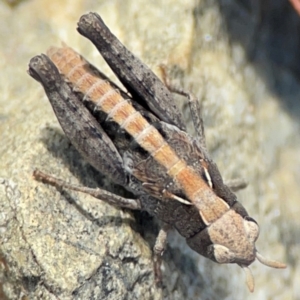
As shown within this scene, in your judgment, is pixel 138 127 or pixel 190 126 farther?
pixel 190 126

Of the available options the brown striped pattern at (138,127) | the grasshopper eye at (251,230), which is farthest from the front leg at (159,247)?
the grasshopper eye at (251,230)

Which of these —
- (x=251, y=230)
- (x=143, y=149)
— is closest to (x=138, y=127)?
(x=143, y=149)

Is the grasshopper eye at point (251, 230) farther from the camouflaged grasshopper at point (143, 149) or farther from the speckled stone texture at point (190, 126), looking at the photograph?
the speckled stone texture at point (190, 126)

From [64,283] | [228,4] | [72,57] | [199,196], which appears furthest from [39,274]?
[228,4]

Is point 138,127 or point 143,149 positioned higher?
point 138,127

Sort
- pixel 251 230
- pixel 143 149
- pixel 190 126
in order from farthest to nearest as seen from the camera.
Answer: pixel 190 126 < pixel 143 149 < pixel 251 230

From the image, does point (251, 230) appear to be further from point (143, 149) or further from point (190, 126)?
point (190, 126)

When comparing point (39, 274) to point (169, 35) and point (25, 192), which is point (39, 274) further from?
point (169, 35)

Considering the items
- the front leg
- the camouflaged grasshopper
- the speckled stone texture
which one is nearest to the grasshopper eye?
the camouflaged grasshopper
